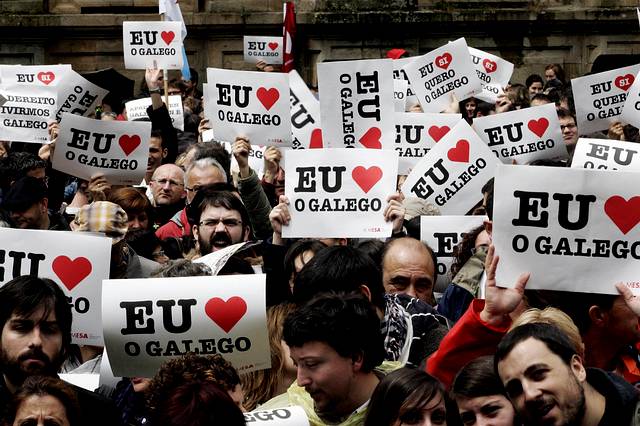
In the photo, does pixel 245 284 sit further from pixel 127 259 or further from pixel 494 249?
pixel 127 259

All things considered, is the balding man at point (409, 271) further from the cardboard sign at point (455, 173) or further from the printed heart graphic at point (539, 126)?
the printed heart graphic at point (539, 126)

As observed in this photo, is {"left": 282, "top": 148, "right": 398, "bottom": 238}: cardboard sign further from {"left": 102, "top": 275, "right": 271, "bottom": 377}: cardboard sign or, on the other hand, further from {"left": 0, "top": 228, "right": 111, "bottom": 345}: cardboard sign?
{"left": 102, "top": 275, "right": 271, "bottom": 377}: cardboard sign

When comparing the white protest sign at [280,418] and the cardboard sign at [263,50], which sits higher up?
the cardboard sign at [263,50]

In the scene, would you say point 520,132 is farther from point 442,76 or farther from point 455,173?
point 442,76

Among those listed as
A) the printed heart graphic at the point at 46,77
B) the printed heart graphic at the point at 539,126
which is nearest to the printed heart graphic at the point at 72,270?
the printed heart graphic at the point at 539,126

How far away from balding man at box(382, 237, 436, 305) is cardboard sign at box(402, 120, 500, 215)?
263 centimetres

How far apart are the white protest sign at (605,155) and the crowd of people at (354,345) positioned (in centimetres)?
158

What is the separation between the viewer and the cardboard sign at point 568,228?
622 centimetres

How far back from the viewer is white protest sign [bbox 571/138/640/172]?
10.1 meters

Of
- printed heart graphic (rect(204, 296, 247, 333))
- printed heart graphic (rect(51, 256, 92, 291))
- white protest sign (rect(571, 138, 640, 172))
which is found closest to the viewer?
printed heart graphic (rect(204, 296, 247, 333))

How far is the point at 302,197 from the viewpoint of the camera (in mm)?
9273

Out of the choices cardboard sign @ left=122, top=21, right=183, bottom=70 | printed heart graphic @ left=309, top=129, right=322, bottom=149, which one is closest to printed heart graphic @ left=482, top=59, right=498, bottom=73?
cardboard sign @ left=122, top=21, right=183, bottom=70

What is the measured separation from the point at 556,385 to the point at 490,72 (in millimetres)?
10584

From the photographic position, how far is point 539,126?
38.1 ft
